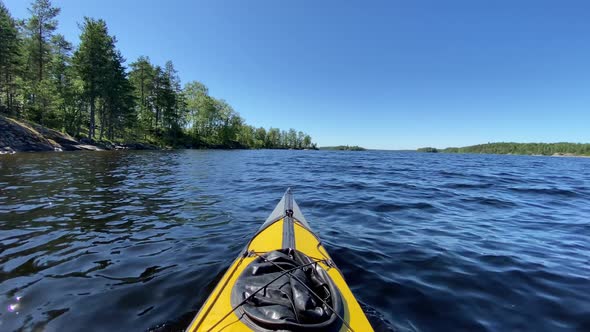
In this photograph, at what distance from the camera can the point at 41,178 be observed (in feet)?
37.0

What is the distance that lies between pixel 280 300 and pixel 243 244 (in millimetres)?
3298

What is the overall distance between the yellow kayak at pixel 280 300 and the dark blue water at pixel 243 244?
926 mm

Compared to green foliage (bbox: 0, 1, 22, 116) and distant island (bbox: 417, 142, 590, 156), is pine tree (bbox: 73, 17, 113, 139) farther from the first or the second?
distant island (bbox: 417, 142, 590, 156)

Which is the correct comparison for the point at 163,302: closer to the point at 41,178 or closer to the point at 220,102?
the point at 41,178

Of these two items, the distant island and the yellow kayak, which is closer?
the yellow kayak

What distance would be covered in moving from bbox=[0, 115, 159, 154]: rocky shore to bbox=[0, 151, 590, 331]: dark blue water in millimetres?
21370

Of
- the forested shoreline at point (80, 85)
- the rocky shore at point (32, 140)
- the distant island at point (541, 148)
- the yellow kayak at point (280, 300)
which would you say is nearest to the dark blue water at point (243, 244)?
the yellow kayak at point (280, 300)

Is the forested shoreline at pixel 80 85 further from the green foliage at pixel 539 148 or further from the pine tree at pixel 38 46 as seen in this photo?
the green foliage at pixel 539 148

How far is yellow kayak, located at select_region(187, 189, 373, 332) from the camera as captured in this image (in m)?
2.17

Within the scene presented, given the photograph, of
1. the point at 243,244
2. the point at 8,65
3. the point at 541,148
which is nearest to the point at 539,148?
the point at 541,148

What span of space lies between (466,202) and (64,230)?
1308 centimetres

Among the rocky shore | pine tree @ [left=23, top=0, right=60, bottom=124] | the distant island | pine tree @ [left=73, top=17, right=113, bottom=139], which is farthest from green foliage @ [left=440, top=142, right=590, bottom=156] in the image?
pine tree @ [left=23, top=0, right=60, bottom=124]

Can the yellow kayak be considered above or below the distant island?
below

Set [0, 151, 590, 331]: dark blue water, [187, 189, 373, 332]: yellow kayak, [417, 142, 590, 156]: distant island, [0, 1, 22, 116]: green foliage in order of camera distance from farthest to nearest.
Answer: [417, 142, 590, 156]: distant island < [0, 1, 22, 116]: green foliage < [0, 151, 590, 331]: dark blue water < [187, 189, 373, 332]: yellow kayak
